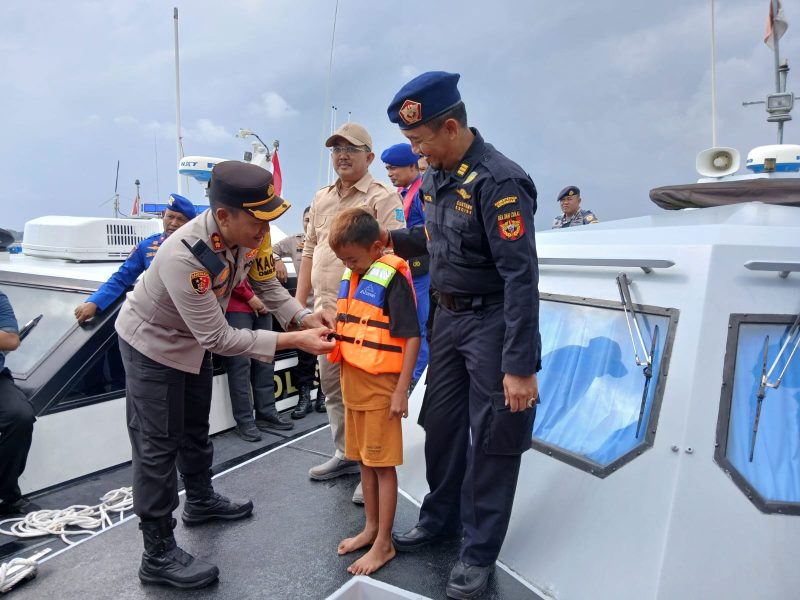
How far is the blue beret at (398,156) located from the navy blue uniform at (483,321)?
128 cm

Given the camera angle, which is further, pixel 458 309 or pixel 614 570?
pixel 458 309

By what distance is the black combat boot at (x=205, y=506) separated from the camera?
2.73 meters

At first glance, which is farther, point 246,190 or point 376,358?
point 376,358

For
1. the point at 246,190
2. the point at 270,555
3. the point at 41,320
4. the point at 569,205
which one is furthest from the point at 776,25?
the point at 41,320

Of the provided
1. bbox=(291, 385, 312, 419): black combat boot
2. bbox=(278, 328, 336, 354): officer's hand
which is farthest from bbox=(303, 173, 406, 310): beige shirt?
bbox=(291, 385, 312, 419): black combat boot

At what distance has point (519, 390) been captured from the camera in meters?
1.92

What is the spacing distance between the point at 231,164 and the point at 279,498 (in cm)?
159

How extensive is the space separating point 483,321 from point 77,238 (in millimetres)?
3670

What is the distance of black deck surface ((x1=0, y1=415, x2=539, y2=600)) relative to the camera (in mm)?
2152

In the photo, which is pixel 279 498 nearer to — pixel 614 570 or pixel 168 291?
pixel 168 291

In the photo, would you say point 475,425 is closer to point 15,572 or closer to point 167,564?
point 167,564

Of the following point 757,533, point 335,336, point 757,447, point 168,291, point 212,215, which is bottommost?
point 757,533

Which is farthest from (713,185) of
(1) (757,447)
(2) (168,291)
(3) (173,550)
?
(3) (173,550)

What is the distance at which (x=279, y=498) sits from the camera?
292cm
